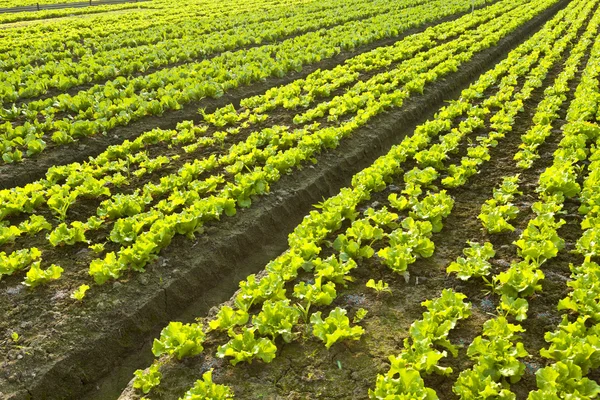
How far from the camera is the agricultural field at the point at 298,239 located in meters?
4.89

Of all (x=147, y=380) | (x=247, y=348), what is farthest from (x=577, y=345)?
(x=147, y=380)

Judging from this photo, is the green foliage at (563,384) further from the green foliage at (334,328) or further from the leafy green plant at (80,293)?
the leafy green plant at (80,293)

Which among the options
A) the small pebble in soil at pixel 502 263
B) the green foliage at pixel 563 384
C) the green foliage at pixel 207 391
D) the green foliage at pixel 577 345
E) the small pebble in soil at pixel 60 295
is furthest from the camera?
the small pebble in soil at pixel 502 263

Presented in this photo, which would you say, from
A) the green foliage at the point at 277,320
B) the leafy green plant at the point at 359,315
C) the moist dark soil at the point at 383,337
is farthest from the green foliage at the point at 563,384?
the green foliage at the point at 277,320

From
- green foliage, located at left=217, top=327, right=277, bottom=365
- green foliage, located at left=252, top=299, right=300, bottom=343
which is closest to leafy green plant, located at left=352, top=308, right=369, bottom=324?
green foliage, located at left=252, top=299, right=300, bottom=343

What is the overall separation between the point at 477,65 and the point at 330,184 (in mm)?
10461

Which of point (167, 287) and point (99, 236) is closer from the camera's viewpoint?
point (167, 287)

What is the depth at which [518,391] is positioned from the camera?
455 centimetres

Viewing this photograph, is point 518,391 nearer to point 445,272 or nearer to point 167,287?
point 445,272

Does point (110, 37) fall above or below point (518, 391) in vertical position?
above

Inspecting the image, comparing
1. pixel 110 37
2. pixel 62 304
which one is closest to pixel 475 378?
pixel 62 304

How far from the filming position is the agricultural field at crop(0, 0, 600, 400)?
4.89 metres

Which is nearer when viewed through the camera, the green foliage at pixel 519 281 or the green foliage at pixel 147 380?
the green foliage at pixel 147 380

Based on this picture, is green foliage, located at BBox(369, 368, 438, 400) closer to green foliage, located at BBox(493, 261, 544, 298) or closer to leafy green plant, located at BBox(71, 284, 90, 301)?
green foliage, located at BBox(493, 261, 544, 298)
